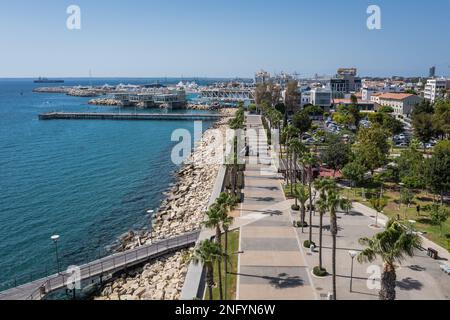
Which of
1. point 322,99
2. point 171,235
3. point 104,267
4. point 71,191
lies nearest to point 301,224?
point 171,235

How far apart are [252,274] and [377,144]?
37226mm

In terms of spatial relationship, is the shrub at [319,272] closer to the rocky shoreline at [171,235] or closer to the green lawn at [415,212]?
the rocky shoreline at [171,235]

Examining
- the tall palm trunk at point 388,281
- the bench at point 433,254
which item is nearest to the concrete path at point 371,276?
the bench at point 433,254

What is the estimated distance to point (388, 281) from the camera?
777 inches

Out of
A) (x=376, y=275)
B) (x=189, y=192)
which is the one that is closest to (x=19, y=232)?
(x=189, y=192)

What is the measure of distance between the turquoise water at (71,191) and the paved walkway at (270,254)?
44.7ft

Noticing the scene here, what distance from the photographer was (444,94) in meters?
133

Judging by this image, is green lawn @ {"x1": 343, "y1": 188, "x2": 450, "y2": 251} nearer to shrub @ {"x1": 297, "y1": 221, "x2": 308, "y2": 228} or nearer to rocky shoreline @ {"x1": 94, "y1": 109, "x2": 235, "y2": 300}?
shrub @ {"x1": 297, "y1": 221, "x2": 308, "y2": 228}

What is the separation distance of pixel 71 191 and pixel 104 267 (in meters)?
27.1

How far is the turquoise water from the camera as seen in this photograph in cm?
3809

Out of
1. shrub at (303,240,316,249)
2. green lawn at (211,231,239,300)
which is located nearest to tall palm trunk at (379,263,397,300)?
green lawn at (211,231,239,300)

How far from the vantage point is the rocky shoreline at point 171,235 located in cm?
2888

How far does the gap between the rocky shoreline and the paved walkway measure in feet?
15.6
